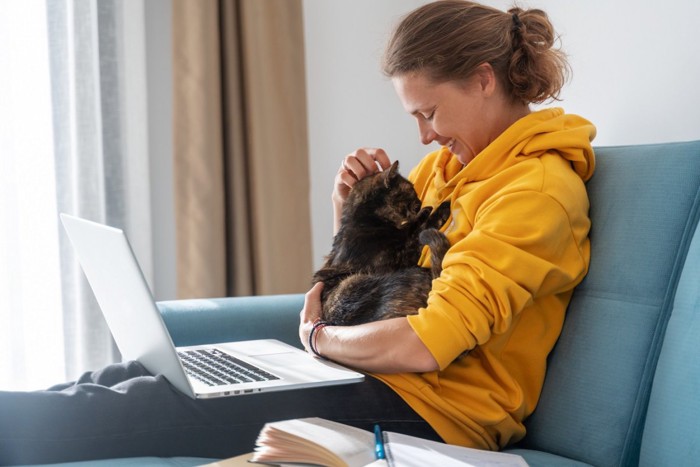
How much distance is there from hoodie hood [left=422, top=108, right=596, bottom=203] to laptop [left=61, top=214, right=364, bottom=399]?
1.58ft

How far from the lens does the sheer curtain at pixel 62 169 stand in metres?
2.48

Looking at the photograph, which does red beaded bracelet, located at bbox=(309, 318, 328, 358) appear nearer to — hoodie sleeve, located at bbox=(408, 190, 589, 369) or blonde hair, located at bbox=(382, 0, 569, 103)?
hoodie sleeve, located at bbox=(408, 190, 589, 369)

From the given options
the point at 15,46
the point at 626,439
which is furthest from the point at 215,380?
the point at 15,46

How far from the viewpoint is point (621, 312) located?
4.66ft

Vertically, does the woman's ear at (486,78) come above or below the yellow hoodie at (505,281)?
above

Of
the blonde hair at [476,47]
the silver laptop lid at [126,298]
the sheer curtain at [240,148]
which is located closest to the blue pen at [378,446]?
the silver laptop lid at [126,298]

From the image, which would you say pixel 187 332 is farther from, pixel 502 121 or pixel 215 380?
pixel 502 121

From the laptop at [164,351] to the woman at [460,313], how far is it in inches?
1.3

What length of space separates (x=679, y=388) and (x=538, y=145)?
1.67 ft

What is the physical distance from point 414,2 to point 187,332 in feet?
5.95

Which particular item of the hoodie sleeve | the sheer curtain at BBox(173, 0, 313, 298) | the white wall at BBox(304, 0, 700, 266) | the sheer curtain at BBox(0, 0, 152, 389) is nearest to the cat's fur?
the hoodie sleeve

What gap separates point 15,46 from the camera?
246 centimetres

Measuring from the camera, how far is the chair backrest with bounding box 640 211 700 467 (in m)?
1.23

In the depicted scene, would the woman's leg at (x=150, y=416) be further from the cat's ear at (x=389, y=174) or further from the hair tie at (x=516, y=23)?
the hair tie at (x=516, y=23)
